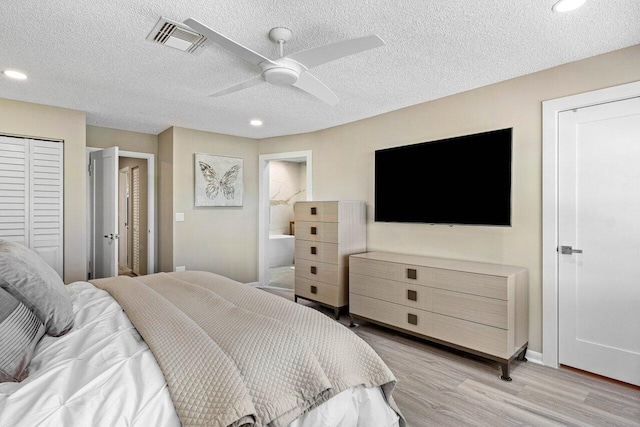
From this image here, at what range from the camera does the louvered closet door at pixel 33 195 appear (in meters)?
3.29

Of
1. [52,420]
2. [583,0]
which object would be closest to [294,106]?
[583,0]

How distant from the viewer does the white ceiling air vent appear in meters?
1.95

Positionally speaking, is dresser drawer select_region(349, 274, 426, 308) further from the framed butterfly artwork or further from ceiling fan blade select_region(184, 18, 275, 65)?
the framed butterfly artwork

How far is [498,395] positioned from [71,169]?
4430mm

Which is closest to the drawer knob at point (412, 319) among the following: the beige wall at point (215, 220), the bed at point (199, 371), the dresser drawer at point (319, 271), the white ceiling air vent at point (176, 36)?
the dresser drawer at point (319, 271)

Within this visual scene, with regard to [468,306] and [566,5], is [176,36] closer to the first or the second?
[566,5]

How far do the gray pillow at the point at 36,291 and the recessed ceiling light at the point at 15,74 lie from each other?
2.00 m

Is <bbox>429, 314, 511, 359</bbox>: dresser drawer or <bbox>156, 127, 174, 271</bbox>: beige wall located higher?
<bbox>156, 127, 174, 271</bbox>: beige wall

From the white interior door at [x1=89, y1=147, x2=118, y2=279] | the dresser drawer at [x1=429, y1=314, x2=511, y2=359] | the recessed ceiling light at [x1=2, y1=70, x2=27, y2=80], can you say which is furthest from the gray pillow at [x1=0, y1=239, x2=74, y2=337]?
the white interior door at [x1=89, y1=147, x2=118, y2=279]

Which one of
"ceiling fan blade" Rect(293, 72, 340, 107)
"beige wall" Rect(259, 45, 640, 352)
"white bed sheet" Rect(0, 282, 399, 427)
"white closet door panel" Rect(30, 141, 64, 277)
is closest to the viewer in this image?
"white bed sheet" Rect(0, 282, 399, 427)

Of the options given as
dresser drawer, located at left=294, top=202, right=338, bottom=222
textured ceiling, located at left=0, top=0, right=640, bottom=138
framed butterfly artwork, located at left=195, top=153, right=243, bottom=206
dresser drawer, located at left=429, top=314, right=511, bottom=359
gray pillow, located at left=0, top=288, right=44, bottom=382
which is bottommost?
dresser drawer, located at left=429, top=314, right=511, bottom=359

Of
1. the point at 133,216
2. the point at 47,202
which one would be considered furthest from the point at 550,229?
the point at 133,216

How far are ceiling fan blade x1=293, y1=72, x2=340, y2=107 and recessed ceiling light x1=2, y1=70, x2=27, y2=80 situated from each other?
2.31 meters

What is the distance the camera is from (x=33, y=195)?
3410 mm
